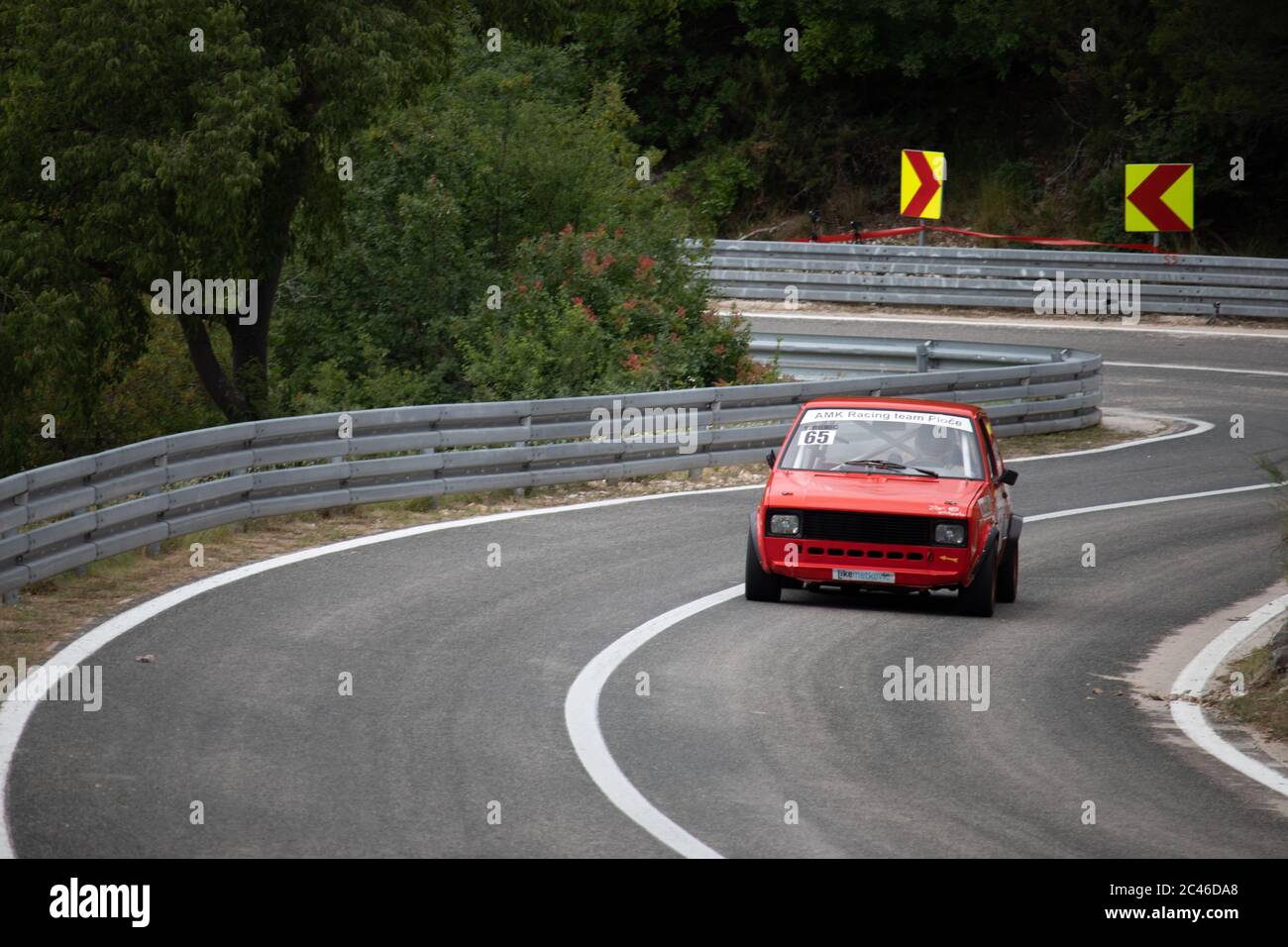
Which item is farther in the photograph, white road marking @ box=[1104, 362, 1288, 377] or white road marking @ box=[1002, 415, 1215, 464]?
white road marking @ box=[1104, 362, 1288, 377]

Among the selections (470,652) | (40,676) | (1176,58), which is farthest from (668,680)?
(1176,58)

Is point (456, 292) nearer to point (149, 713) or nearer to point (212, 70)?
point (212, 70)

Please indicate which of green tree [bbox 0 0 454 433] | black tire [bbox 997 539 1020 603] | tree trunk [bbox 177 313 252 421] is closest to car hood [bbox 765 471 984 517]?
black tire [bbox 997 539 1020 603]

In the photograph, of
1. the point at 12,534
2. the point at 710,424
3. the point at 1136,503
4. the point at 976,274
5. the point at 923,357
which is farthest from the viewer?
the point at 976,274

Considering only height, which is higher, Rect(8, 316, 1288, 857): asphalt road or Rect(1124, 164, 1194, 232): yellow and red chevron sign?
Rect(1124, 164, 1194, 232): yellow and red chevron sign

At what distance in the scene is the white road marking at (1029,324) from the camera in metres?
30.6

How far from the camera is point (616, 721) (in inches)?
363

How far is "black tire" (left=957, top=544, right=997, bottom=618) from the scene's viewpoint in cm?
1232

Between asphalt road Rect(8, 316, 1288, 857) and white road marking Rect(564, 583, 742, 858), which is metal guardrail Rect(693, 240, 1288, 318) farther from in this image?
white road marking Rect(564, 583, 742, 858)

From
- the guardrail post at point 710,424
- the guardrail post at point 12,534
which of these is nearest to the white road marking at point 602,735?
the guardrail post at point 12,534

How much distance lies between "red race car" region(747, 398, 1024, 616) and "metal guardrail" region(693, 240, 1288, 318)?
1911cm

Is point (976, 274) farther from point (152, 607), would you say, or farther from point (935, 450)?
point (152, 607)

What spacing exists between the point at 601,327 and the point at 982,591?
37.6 ft

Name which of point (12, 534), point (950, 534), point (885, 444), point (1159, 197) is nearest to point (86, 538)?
point (12, 534)
